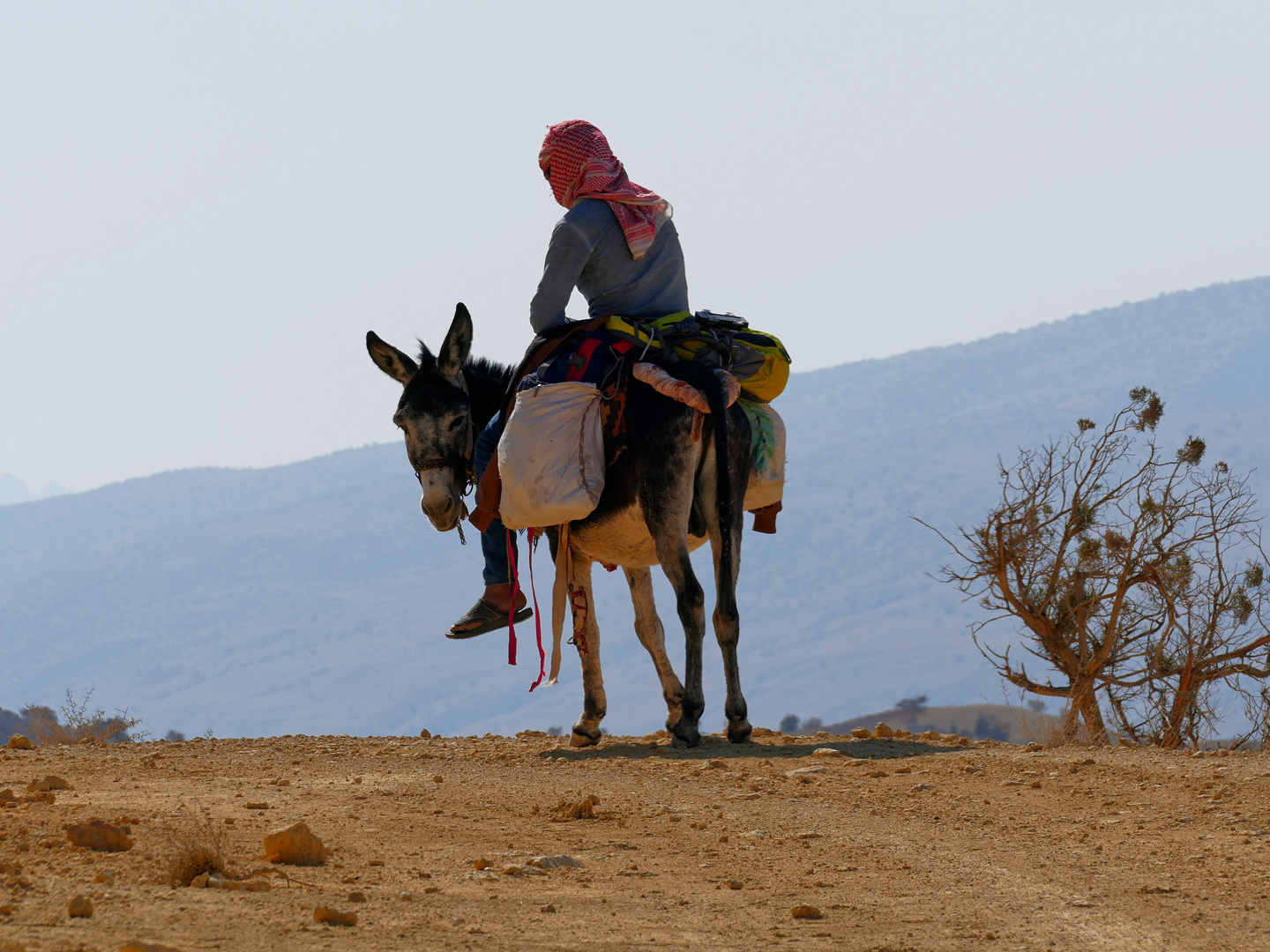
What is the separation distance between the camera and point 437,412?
7996mm

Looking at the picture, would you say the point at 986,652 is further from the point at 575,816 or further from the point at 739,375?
the point at 575,816

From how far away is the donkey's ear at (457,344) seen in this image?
316 inches

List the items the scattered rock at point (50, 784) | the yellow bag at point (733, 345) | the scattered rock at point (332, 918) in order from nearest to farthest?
the scattered rock at point (332, 918)
the scattered rock at point (50, 784)
the yellow bag at point (733, 345)

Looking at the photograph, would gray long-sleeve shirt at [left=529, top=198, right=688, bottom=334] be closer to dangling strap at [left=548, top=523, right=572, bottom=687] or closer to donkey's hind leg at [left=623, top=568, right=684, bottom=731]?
dangling strap at [left=548, top=523, right=572, bottom=687]

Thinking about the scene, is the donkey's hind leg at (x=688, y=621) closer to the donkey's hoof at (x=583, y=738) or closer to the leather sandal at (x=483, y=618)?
the donkey's hoof at (x=583, y=738)

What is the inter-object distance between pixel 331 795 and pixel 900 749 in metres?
3.43

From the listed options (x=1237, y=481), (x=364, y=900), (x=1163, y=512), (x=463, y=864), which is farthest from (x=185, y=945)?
(x=1237, y=481)

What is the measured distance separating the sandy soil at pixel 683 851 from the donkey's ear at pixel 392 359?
2261 mm

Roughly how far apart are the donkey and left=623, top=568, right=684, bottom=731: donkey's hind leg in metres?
0.01

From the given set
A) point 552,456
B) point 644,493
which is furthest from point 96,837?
point 644,493

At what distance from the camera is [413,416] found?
26.2 feet

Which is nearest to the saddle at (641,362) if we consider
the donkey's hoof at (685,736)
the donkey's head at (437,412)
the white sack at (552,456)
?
the white sack at (552,456)

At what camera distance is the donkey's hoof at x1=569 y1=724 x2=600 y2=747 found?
26.9 feet

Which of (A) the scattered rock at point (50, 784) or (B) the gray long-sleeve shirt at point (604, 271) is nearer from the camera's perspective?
(A) the scattered rock at point (50, 784)
